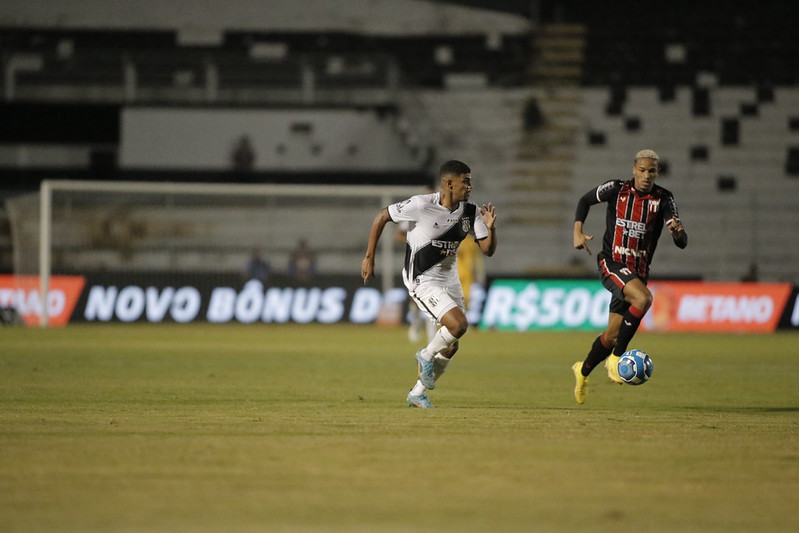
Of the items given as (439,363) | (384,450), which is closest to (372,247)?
(439,363)

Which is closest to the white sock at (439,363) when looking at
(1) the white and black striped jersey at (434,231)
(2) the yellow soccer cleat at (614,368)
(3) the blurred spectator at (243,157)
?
(1) the white and black striped jersey at (434,231)

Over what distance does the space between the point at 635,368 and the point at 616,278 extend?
81 cm

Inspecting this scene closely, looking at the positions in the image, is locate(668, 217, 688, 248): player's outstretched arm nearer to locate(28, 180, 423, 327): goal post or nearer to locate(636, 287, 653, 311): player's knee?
locate(636, 287, 653, 311): player's knee

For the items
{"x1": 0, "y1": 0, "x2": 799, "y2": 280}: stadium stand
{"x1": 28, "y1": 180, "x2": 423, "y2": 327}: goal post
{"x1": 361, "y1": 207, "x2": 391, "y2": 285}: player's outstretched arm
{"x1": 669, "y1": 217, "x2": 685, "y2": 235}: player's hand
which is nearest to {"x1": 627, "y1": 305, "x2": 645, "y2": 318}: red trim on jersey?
{"x1": 669, "y1": 217, "x2": 685, "y2": 235}: player's hand

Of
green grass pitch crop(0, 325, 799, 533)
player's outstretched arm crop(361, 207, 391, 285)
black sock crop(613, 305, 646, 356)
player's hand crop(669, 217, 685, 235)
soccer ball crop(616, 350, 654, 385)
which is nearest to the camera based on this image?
green grass pitch crop(0, 325, 799, 533)

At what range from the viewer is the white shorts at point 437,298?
10.4m

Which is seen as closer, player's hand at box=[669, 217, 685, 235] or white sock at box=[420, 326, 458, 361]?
white sock at box=[420, 326, 458, 361]

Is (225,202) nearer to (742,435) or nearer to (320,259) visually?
(320,259)

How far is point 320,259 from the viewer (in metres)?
27.9

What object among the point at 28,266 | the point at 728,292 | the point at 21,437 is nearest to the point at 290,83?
the point at 28,266

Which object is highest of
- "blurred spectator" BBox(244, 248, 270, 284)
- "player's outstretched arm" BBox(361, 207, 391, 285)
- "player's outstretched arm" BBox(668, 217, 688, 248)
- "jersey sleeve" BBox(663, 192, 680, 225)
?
"jersey sleeve" BBox(663, 192, 680, 225)

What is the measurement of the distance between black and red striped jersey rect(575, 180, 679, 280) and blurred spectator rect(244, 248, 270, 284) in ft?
54.5

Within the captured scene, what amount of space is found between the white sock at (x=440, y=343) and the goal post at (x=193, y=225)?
16778 mm

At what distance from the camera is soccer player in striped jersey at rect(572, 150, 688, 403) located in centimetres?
1090
